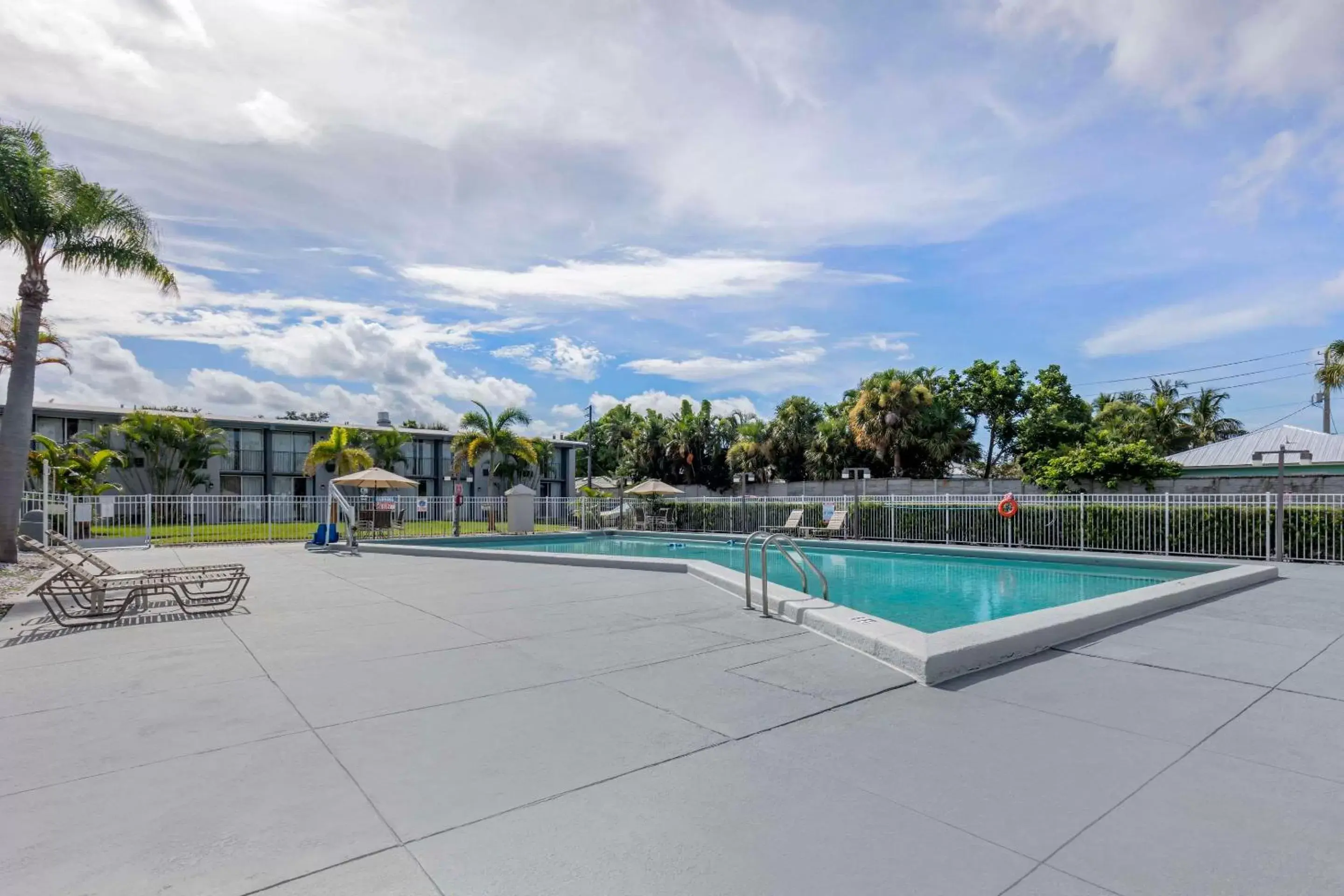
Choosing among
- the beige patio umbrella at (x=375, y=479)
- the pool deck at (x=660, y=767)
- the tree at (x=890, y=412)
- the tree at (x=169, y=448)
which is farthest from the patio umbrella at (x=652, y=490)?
the tree at (x=169, y=448)

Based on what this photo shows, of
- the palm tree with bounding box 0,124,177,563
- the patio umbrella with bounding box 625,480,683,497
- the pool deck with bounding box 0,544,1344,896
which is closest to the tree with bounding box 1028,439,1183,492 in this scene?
the patio umbrella with bounding box 625,480,683,497

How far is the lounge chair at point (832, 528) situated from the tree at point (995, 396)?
66.4 feet

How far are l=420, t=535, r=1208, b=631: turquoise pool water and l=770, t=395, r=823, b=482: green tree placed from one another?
74.8 feet

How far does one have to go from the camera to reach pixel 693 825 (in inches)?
117

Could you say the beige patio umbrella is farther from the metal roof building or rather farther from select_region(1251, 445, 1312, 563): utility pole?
the metal roof building

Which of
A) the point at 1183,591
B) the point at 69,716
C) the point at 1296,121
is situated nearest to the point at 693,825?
the point at 69,716

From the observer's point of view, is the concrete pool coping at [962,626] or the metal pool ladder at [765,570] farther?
the metal pool ladder at [765,570]

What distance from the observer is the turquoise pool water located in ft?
31.7

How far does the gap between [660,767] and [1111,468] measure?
77.0 ft

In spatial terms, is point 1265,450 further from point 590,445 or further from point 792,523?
Result: point 590,445

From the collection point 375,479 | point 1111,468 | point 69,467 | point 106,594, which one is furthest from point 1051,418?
point 69,467

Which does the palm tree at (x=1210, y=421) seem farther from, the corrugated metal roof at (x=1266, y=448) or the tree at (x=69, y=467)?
the tree at (x=69, y=467)

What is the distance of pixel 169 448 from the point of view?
33812mm

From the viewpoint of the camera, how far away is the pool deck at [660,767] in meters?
2.65
